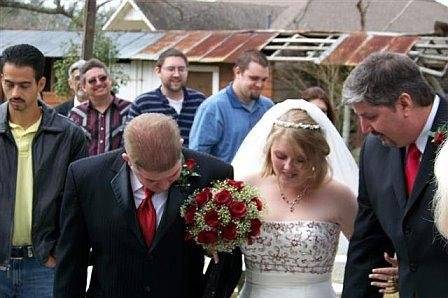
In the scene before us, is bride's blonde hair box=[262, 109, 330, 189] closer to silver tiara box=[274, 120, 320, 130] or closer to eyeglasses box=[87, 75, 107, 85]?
silver tiara box=[274, 120, 320, 130]

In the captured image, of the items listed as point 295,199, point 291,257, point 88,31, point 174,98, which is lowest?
point 291,257

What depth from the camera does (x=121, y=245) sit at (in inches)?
185

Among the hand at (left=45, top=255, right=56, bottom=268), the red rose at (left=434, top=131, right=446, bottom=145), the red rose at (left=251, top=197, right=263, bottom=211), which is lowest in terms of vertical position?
the hand at (left=45, top=255, right=56, bottom=268)

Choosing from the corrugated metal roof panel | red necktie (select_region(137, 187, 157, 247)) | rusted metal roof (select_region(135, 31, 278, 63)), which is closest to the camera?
red necktie (select_region(137, 187, 157, 247))

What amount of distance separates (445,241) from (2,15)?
142ft

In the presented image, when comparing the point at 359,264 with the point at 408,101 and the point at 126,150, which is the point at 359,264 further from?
the point at 126,150

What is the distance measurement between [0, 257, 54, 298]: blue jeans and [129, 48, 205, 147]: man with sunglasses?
10.4ft

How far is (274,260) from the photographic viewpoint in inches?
212

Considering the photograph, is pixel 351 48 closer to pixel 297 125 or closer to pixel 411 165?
pixel 297 125

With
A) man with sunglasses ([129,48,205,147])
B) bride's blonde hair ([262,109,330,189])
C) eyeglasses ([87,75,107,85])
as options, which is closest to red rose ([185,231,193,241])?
bride's blonde hair ([262,109,330,189])

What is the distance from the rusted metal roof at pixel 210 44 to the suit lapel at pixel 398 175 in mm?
21113

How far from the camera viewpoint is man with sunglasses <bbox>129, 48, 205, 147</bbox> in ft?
28.8

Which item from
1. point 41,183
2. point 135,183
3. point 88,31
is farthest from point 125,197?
point 88,31

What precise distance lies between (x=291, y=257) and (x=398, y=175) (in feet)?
3.51
